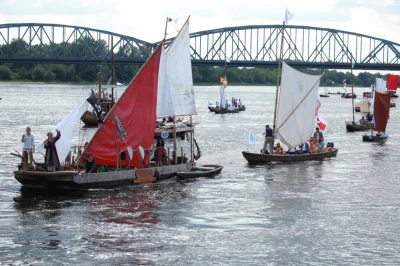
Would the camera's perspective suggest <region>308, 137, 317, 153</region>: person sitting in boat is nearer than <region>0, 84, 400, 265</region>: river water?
No

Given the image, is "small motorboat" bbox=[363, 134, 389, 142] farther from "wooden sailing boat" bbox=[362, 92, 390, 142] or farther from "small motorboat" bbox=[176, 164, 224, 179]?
"small motorboat" bbox=[176, 164, 224, 179]

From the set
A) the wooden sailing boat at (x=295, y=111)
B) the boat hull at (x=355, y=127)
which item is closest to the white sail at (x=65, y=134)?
the wooden sailing boat at (x=295, y=111)

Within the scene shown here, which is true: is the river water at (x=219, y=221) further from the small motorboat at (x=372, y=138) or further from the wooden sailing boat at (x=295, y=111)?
the small motorboat at (x=372, y=138)

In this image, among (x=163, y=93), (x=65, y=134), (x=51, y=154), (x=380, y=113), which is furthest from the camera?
(x=380, y=113)

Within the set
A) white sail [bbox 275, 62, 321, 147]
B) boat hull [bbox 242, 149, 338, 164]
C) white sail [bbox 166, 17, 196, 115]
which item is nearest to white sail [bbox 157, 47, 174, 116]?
white sail [bbox 166, 17, 196, 115]

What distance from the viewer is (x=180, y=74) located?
42.7m

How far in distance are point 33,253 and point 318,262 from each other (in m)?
8.93

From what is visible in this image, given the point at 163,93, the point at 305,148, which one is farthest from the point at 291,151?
the point at 163,93

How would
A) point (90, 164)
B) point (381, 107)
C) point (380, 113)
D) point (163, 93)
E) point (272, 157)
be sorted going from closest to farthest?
point (90, 164) < point (163, 93) < point (272, 157) < point (381, 107) < point (380, 113)

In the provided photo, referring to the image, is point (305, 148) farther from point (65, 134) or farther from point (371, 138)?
point (371, 138)

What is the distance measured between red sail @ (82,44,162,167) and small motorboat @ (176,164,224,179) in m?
2.69

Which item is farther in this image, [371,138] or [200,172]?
[371,138]

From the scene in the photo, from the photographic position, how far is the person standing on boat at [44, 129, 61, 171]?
35812 millimetres

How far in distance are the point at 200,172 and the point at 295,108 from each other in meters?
→ 12.3
